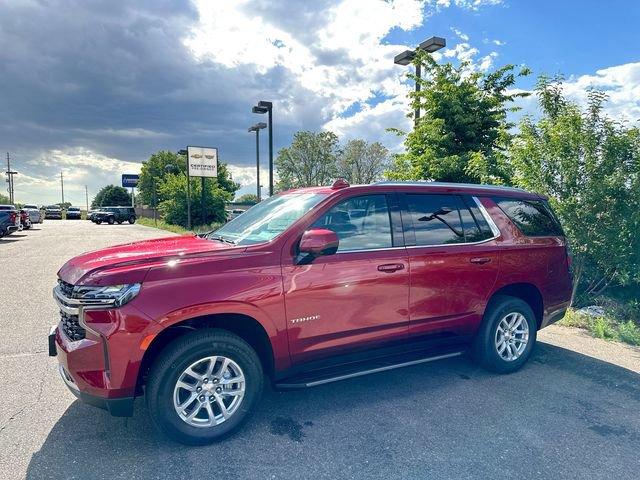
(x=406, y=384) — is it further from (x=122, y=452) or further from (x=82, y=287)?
(x=82, y=287)

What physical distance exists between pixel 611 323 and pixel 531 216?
109 inches

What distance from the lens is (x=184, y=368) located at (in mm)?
2902

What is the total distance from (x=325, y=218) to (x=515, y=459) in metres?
2.21

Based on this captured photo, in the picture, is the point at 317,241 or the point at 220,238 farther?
the point at 220,238

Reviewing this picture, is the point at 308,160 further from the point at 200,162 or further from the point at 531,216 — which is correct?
the point at 531,216

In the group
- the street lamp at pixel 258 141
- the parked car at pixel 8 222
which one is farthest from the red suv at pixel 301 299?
the parked car at pixel 8 222

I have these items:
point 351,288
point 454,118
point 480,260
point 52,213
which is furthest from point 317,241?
point 52,213

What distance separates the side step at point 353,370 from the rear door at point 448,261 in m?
0.21

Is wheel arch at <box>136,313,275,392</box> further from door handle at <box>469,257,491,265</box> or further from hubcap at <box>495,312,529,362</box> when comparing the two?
hubcap at <box>495,312,529,362</box>

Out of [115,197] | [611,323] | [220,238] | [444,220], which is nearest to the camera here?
[220,238]

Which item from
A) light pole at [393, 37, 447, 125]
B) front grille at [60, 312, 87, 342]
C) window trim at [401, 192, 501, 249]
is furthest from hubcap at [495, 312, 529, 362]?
light pole at [393, 37, 447, 125]

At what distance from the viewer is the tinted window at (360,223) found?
3514 mm

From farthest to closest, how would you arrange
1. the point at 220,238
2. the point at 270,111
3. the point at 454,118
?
the point at 270,111 < the point at 454,118 < the point at 220,238

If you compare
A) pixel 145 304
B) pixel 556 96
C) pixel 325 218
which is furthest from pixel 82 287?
pixel 556 96
